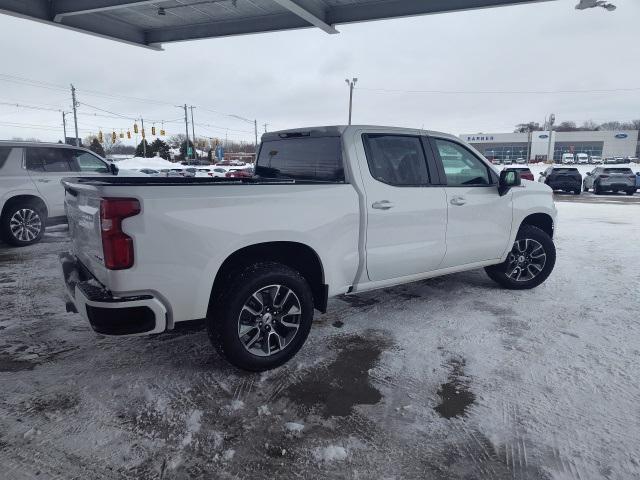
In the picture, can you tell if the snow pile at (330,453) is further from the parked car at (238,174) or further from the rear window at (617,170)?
the rear window at (617,170)

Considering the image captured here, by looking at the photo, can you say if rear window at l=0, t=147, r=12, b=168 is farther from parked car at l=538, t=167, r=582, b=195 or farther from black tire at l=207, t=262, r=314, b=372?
parked car at l=538, t=167, r=582, b=195

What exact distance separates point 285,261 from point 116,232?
4.41 ft

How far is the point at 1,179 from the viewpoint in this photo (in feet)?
24.1

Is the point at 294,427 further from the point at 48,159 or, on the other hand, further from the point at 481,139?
the point at 481,139

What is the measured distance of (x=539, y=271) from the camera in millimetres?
5246

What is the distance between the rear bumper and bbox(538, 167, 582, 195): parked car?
22.6 m

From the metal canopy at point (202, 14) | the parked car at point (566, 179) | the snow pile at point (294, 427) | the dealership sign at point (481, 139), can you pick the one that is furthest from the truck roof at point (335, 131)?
the dealership sign at point (481, 139)

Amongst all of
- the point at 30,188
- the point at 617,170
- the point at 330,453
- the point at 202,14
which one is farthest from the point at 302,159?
the point at 617,170

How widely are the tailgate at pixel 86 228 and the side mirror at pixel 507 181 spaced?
155 inches

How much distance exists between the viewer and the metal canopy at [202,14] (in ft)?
27.2

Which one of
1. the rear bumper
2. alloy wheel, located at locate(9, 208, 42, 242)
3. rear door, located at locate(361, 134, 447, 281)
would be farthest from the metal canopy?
the rear bumper

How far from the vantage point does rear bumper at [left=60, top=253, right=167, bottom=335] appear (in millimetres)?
2562

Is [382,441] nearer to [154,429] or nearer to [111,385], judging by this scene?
[154,429]

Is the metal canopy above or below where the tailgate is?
above
